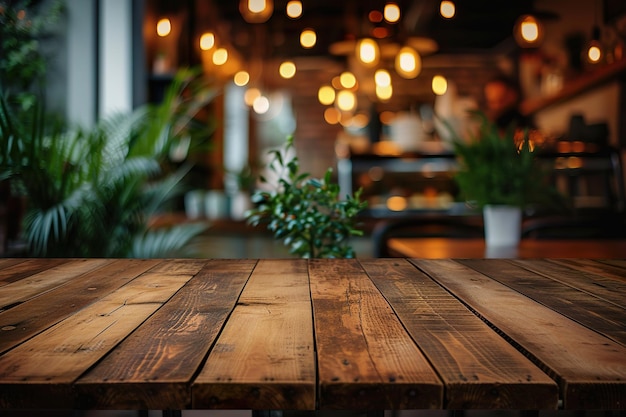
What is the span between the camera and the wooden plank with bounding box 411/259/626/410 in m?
0.65

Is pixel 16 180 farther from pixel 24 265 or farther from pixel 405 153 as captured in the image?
pixel 405 153

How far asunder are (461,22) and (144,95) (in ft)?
10.2

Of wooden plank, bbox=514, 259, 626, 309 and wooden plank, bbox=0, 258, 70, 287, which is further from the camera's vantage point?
wooden plank, bbox=0, 258, 70, 287

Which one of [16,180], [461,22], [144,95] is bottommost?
[16,180]

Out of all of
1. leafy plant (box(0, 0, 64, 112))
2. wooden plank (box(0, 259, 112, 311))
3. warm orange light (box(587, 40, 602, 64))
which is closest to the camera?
wooden plank (box(0, 259, 112, 311))

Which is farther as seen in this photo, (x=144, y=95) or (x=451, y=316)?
(x=144, y=95)

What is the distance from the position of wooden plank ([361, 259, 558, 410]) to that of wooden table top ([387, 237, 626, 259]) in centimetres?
99

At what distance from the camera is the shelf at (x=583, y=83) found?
3539mm

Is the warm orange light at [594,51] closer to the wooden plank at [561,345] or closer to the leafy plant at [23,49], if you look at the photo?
the wooden plank at [561,345]

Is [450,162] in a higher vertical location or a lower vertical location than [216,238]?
higher

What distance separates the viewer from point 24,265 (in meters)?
1.52

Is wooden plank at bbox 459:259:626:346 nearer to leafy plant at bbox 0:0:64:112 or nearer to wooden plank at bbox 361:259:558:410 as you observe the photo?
wooden plank at bbox 361:259:558:410

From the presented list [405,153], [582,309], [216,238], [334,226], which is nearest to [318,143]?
[405,153]

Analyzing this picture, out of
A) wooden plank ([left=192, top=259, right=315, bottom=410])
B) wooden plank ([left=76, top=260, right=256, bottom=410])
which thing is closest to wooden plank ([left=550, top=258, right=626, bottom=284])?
wooden plank ([left=192, top=259, right=315, bottom=410])
